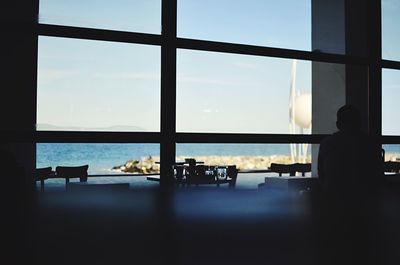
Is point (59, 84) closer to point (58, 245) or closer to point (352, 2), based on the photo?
point (352, 2)

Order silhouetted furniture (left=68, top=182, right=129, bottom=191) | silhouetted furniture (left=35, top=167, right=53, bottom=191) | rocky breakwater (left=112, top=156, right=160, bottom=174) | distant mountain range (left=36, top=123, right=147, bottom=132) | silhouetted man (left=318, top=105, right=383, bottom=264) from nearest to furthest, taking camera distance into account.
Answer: silhouetted man (left=318, top=105, right=383, bottom=264) < silhouetted furniture (left=68, top=182, right=129, bottom=191) < distant mountain range (left=36, top=123, right=147, bottom=132) < silhouetted furniture (left=35, top=167, right=53, bottom=191) < rocky breakwater (left=112, top=156, right=160, bottom=174)

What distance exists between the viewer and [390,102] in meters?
6.18

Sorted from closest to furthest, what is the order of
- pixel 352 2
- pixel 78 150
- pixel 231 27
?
pixel 352 2, pixel 231 27, pixel 78 150

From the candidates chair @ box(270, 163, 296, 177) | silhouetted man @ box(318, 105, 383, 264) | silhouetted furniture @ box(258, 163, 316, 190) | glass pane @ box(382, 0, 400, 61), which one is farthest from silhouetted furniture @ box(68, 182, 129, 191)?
glass pane @ box(382, 0, 400, 61)

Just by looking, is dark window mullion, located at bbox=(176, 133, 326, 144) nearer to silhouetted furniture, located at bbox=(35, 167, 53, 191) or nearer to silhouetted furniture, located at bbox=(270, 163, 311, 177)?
silhouetted furniture, located at bbox=(270, 163, 311, 177)

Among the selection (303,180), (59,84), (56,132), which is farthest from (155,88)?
(59,84)

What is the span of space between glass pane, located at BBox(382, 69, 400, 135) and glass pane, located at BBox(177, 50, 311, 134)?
1038mm

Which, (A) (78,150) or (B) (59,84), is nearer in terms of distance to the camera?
(B) (59,84)

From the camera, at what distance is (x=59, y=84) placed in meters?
14.6

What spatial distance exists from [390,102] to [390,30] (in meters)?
1.11

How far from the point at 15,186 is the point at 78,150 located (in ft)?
66.2

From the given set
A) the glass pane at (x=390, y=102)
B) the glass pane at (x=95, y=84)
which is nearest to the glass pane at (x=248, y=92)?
the glass pane at (x=390, y=102)

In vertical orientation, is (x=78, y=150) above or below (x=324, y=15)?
below

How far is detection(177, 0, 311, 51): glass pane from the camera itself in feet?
17.1
